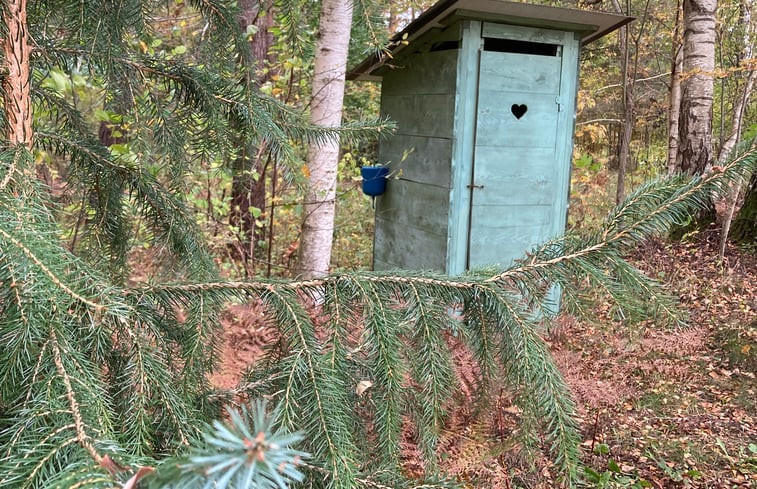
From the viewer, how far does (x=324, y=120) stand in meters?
3.26

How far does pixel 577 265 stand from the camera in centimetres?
107

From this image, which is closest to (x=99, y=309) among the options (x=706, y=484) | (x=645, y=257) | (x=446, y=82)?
(x=706, y=484)

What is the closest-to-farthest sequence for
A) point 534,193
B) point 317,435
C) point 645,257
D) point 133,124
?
point 317,435 < point 133,124 < point 534,193 < point 645,257

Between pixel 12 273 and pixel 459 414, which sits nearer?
pixel 12 273

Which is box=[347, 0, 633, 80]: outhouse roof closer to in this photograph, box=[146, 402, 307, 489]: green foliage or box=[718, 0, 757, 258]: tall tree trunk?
box=[718, 0, 757, 258]: tall tree trunk

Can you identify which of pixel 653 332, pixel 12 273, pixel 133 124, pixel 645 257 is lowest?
pixel 653 332

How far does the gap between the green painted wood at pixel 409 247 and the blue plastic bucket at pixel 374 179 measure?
0.94ft

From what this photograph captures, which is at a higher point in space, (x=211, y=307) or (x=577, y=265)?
(x=577, y=265)

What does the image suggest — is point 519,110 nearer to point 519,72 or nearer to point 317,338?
point 519,72

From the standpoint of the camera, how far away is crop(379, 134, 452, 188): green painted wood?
374cm

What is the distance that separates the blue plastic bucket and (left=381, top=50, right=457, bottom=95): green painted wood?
602 millimetres

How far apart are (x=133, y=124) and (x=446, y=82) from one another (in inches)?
96.4

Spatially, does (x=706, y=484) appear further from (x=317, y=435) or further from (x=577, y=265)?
(x=317, y=435)

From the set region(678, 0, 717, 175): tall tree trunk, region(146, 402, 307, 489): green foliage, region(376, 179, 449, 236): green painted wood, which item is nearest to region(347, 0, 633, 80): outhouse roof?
region(376, 179, 449, 236): green painted wood
